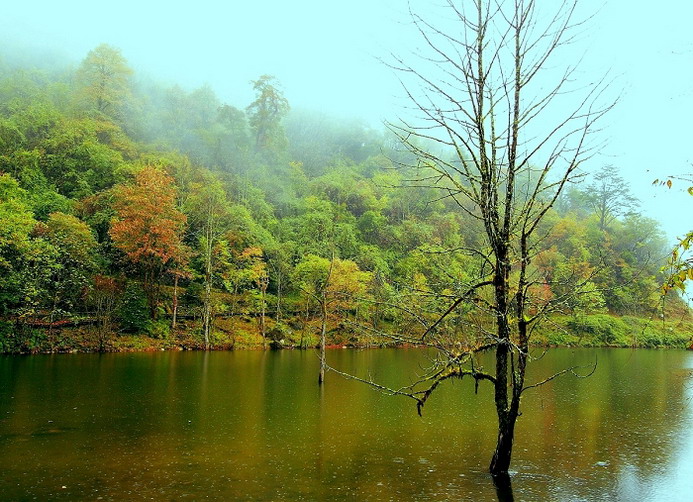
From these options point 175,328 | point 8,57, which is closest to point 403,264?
point 175,328

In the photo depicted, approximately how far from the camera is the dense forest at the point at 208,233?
2572 centimetres

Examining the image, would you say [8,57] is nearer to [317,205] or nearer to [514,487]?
[317,205]

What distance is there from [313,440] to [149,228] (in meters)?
22.8

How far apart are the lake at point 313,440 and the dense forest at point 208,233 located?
2.49m

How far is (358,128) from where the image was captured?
76.7 m

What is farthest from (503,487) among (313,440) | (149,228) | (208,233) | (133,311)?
(208,233)

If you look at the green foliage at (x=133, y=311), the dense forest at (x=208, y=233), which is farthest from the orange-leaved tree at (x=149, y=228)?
the green foliage at (x=133, y=311)

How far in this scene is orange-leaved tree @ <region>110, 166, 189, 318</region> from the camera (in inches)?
1147

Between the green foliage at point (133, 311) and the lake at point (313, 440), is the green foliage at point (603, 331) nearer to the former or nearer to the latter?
the lake at point (313, 440)

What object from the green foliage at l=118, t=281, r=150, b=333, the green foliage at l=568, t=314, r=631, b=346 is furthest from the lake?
the green foliage at l=568, t=314, r=631, b=346

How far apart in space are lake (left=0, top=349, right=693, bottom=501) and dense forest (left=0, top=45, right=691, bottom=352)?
2488 mm

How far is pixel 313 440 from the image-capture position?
32.9 feet

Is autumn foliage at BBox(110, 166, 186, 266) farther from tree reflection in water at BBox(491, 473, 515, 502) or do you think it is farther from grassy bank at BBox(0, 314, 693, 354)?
tree reflection in water at BBox(491, 473, 515, 502)

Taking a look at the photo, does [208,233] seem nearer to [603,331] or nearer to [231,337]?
[231,337]
